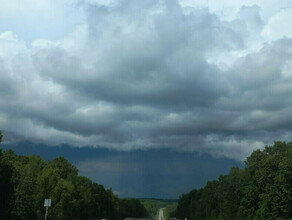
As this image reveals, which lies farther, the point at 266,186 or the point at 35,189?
the point at 35,189

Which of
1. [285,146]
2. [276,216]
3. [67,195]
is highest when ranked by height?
[285,146]

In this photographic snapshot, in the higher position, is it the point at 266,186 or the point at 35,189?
the point at 35,189

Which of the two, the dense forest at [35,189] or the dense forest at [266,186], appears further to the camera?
the dense forest at [266,186]

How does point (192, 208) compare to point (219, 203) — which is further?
point (192, 208)

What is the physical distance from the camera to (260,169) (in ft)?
245

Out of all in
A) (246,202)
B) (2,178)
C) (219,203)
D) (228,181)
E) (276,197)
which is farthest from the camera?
(219,203)

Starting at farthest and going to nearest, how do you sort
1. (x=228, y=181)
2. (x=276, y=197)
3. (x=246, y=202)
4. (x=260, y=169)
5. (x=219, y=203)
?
(x=219, y=203) < (x=228, y=181) < (x=246, y=202) < (x=260, y=169) < (x=276, y=197)

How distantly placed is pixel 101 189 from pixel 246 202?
8402 centimetres

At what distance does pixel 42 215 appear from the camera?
2918 inches

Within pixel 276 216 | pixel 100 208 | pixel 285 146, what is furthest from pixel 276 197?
pixel 100 208

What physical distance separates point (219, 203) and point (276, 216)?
48.1m

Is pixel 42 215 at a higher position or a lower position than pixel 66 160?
lower

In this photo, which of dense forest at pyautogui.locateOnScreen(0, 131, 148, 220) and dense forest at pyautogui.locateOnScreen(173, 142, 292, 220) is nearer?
dense forest at pyautogui.locateOnScreen(0, 131, 148, 220)

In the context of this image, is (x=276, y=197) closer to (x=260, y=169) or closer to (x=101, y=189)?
(x=260, y=169)
